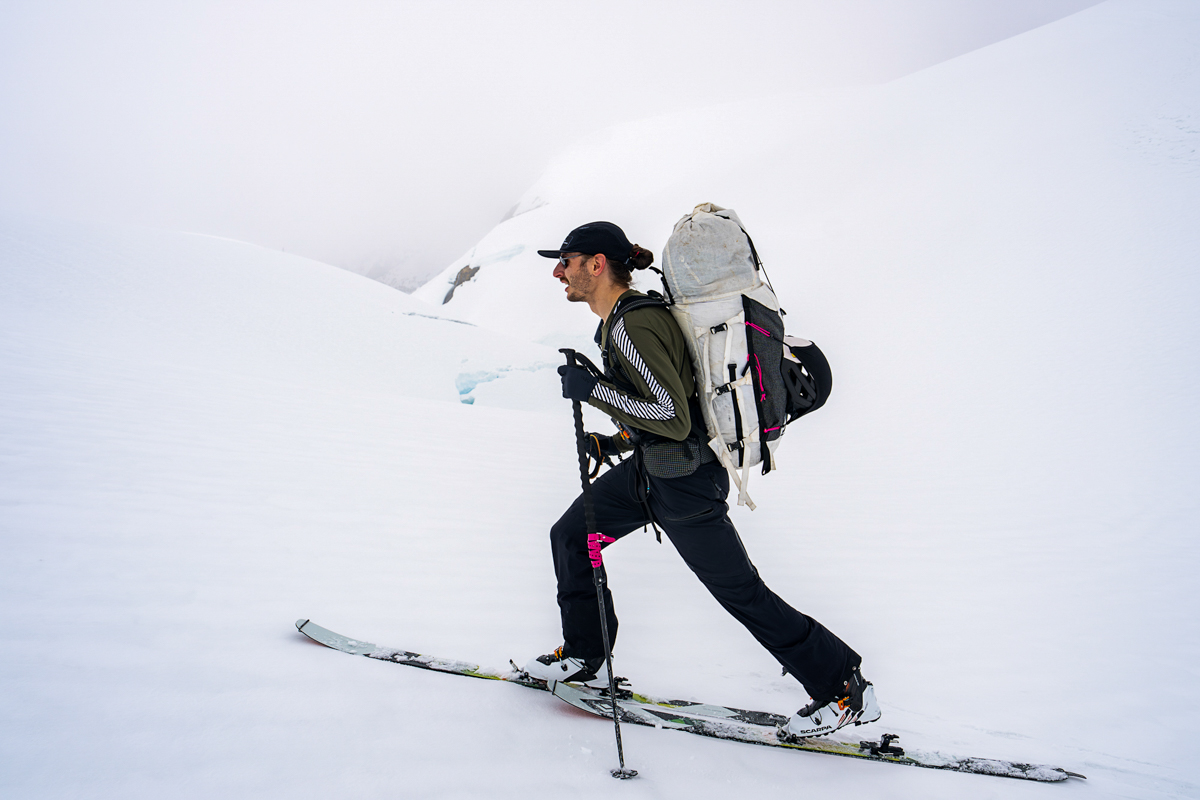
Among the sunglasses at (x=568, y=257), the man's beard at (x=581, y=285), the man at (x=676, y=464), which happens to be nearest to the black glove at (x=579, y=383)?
the man at (x=676, y=464)

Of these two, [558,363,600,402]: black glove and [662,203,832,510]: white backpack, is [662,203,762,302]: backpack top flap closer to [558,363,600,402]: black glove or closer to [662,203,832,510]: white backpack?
[662,203,832,510]: white backpack

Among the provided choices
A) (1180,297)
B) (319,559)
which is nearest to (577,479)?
(319,559)

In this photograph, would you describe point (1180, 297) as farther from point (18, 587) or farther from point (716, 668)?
point (18, 587)

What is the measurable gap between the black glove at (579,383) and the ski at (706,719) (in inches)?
49.8

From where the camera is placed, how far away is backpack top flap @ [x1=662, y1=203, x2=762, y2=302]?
197 cm

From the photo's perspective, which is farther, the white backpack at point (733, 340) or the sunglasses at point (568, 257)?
the sunglasses at point (568, 257)

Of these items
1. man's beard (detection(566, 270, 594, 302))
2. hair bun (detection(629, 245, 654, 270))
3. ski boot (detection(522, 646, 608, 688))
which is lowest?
ski boot (detection(522, 646, 608, 688))

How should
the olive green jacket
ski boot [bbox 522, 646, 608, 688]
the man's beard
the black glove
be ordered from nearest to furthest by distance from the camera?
the olive green jacket → the black glove → the man's beard → ski boot [bbox 522, 646, 608, 688]

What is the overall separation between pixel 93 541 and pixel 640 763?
314 centimetres

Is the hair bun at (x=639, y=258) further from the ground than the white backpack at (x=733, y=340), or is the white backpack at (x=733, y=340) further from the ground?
the hair bun at (x=639, y=258)

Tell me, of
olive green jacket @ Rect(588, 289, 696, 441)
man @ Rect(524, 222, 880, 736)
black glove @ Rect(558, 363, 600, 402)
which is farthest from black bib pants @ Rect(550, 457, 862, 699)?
black glove @ Rect(558, 363, 600, 402)

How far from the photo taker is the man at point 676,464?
1.98 metres

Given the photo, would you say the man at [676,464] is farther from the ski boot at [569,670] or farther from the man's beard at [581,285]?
the ski boot at [569,670]

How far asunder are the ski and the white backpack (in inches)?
A: 39.2
